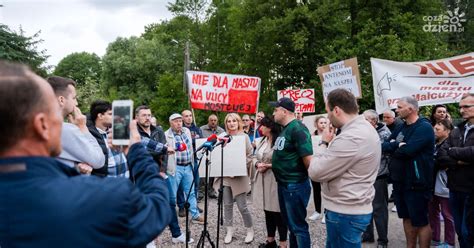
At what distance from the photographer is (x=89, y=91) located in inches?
1511

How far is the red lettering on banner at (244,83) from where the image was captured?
7.82m

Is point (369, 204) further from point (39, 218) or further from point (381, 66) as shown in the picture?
point (381, 66)

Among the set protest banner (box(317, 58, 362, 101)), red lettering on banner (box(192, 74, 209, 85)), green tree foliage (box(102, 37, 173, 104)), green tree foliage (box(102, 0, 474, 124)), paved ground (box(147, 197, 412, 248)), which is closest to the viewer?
paved ground (box(147, 197, 412, 248))

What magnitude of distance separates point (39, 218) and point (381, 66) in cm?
677

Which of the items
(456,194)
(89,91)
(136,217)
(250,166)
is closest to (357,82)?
(250,166)

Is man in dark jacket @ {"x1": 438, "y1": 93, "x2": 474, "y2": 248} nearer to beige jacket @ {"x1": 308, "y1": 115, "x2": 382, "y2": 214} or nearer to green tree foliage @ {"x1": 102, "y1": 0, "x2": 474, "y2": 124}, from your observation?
beige jacket @ {"x1": 308, "y1": 115, "x2": 382, "y2": 214}

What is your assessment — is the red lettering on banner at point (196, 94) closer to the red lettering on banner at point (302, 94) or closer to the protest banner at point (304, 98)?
the protest banner at point (304, 98)

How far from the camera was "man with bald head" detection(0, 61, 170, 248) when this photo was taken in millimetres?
1204

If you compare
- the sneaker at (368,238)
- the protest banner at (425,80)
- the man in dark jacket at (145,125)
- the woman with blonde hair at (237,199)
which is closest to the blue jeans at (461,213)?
the sneaker at (368,238)

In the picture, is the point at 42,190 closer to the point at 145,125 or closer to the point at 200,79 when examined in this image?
the point at 145,125

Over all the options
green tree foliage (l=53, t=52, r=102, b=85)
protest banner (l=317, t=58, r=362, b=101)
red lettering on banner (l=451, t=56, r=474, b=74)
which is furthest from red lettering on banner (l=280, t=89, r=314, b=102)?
green tree foliage (l=53, t=52, r=102, b=85)

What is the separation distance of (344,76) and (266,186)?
3.43 meters

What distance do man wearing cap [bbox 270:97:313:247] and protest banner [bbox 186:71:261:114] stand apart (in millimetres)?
3327

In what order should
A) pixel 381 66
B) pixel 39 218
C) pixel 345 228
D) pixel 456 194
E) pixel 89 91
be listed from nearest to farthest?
1. pixel 39 218
2. pixel 345 228
3. pixel 456 194
4. pixel 381 66
5. pixel 89 91
